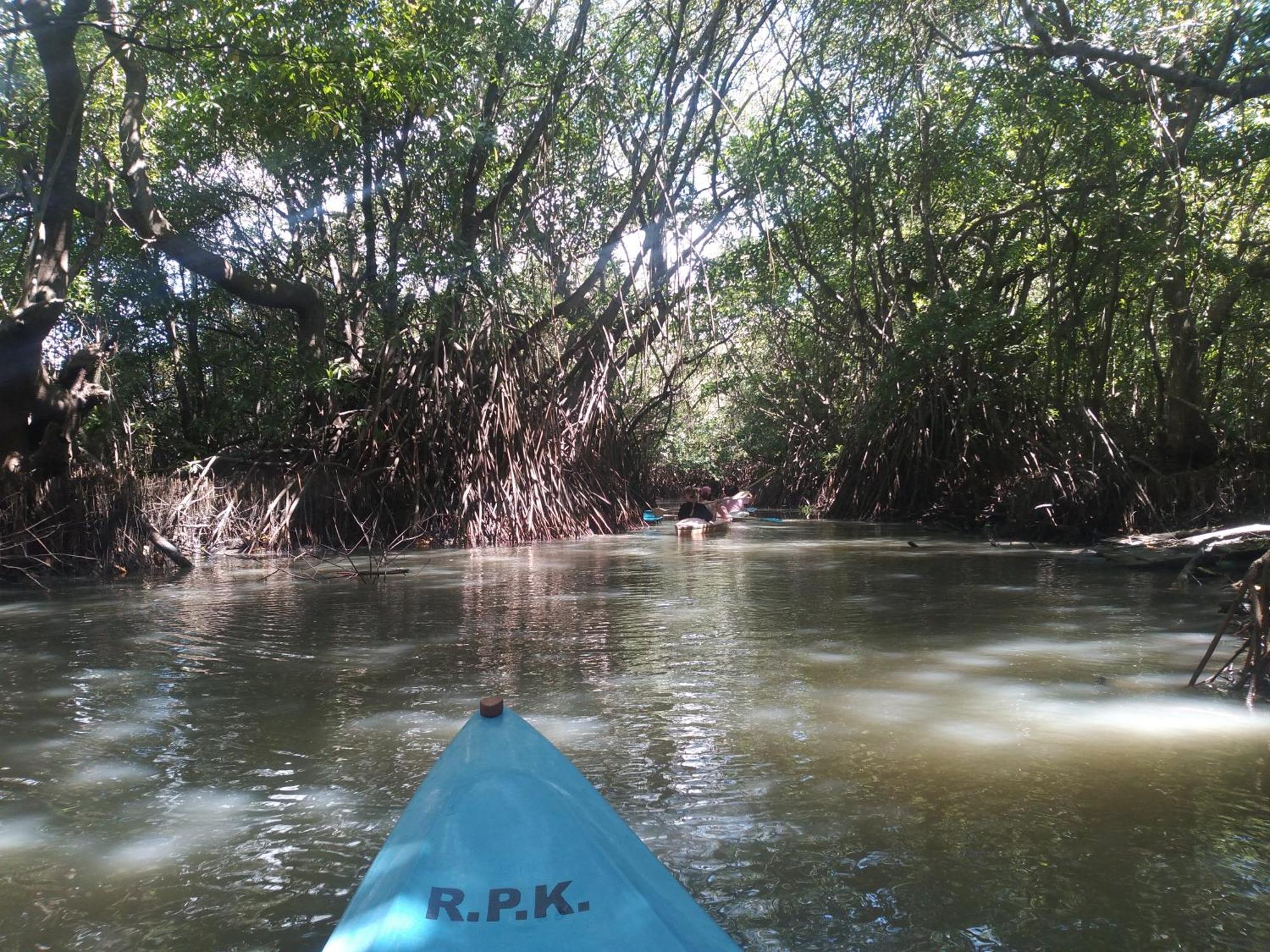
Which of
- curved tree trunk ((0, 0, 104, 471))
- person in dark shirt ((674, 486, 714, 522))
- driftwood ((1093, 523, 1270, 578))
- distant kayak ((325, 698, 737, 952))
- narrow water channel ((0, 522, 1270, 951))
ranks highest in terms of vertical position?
curved tree trunk ((0, 0, 104, 471))

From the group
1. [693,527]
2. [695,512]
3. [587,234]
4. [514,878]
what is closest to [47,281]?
[587,234]

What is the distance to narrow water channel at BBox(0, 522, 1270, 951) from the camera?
196 cm

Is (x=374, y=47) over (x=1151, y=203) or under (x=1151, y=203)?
over

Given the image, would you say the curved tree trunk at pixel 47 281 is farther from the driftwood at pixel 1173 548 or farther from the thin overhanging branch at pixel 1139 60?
the driftwood at pixel 1173 548

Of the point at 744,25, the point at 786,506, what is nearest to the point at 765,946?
the point at 744,25

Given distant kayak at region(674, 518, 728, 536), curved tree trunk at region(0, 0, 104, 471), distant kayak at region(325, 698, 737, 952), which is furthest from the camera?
distant kayak at region(674, 518, 728, 536)

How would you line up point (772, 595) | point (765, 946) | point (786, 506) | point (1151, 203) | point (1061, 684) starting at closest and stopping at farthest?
point (765, 946) < point (1061, 684) < point (772, 595) < point (1151, 203) < point (786, 506)

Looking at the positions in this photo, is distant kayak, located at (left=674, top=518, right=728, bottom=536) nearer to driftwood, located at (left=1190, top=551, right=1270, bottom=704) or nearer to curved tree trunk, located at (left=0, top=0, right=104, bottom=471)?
curved tree trunk, located at (left=0, top=0, right=104, bottom=471)

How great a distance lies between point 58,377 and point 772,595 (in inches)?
235

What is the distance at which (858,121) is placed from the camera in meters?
12.0

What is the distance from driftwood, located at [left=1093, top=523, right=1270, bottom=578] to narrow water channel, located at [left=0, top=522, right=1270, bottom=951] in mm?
979

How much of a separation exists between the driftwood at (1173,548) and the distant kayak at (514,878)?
5.07 metres

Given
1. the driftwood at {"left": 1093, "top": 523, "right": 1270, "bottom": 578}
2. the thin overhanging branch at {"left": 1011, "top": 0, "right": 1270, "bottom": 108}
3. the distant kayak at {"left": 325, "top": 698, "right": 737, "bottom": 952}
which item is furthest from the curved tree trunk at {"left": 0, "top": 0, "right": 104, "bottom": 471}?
the driftwood at {"left": 1093, "top": 523, "right": 1270, "bottom": 578}

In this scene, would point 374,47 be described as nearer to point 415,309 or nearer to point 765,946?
point 415,309
